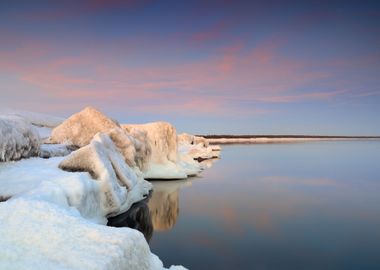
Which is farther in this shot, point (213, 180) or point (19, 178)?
point (213, 180)

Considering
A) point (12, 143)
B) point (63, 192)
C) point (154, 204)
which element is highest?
point (12, 143)

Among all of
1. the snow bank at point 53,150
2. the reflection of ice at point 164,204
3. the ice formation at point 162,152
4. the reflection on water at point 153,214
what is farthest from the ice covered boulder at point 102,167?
the ice formation at point 162,152

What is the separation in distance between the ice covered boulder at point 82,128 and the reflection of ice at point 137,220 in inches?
235

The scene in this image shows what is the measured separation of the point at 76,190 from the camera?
29.7 ft

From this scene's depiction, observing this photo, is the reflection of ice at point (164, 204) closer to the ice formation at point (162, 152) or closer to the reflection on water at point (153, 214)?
the reflection on water at point (153, 214)

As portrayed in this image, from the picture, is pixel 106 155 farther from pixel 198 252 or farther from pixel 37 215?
pixel 37 215

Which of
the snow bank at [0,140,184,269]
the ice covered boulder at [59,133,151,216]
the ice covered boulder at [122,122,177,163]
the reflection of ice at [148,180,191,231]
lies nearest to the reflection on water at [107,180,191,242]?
the reflection of ice at [148,180,191,231]

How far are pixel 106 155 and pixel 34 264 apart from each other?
8479mm

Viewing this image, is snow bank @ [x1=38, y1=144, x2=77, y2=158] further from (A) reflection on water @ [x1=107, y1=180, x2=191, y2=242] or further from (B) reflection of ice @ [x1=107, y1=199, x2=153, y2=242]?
(A) reflection on water @ [x1=107, y1=180, x2=191, y2=242]

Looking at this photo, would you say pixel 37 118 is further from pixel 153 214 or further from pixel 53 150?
pixel 153 214

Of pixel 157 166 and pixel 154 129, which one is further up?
pixel 154 129

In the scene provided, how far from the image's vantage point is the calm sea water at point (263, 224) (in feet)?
30.7

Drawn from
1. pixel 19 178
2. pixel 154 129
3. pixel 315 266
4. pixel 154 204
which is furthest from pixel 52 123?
pixel 315 266

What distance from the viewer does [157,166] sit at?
23.3m
